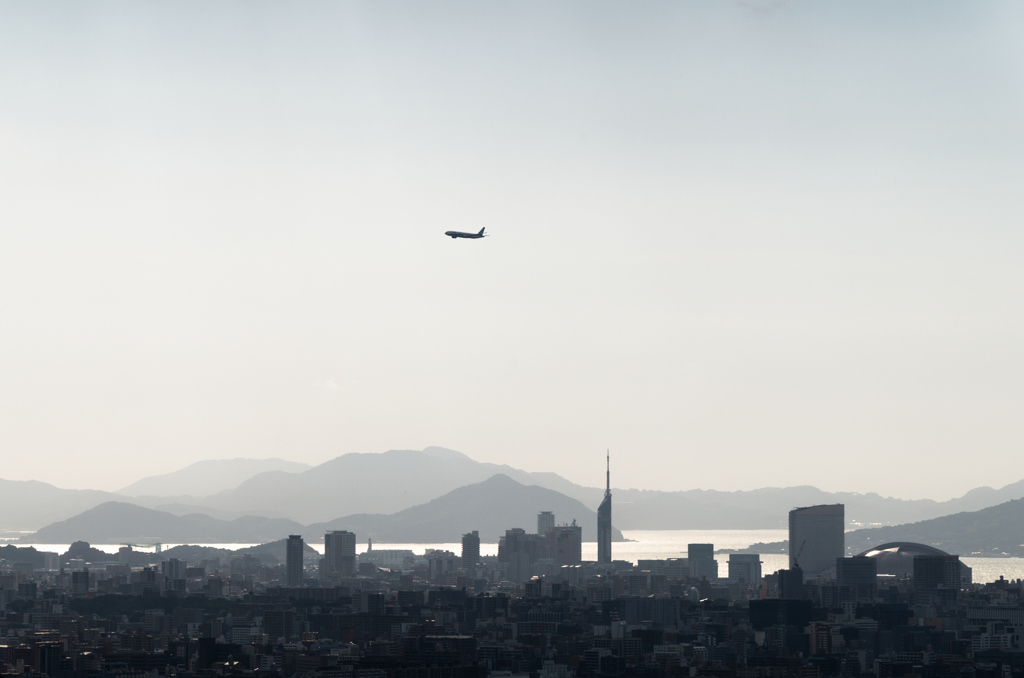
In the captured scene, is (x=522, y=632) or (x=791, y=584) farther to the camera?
(x=791, y=584)

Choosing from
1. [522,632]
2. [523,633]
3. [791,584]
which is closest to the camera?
[523,633]

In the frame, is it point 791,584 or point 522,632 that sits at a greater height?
point 791,584

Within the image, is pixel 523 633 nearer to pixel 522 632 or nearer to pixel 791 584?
pixel 522 632

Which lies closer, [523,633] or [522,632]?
[523,633]

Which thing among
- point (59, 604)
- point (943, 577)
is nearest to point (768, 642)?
point (943, 577)

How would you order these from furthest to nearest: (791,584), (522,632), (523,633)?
(791,584) → (522,632) → (523,633)

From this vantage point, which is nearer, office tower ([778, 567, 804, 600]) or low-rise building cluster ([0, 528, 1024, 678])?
low-rise building cluster ([0, 528, 1024, 678])

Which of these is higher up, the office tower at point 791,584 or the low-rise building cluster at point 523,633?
the office tower at point 791,584

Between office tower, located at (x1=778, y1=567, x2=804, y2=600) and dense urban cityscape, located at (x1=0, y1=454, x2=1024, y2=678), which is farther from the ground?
office tower, located at (x1=778, y1=567, x2=804, y2=600)

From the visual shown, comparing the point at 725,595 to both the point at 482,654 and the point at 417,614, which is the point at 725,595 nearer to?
the point at 417,614

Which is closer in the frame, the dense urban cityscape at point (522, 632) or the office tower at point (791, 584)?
the dense urban cityscape at point (522, 632)

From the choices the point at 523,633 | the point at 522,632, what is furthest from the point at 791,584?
the point at 523,633

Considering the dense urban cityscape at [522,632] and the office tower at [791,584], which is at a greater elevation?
the office tower at [791,584]
